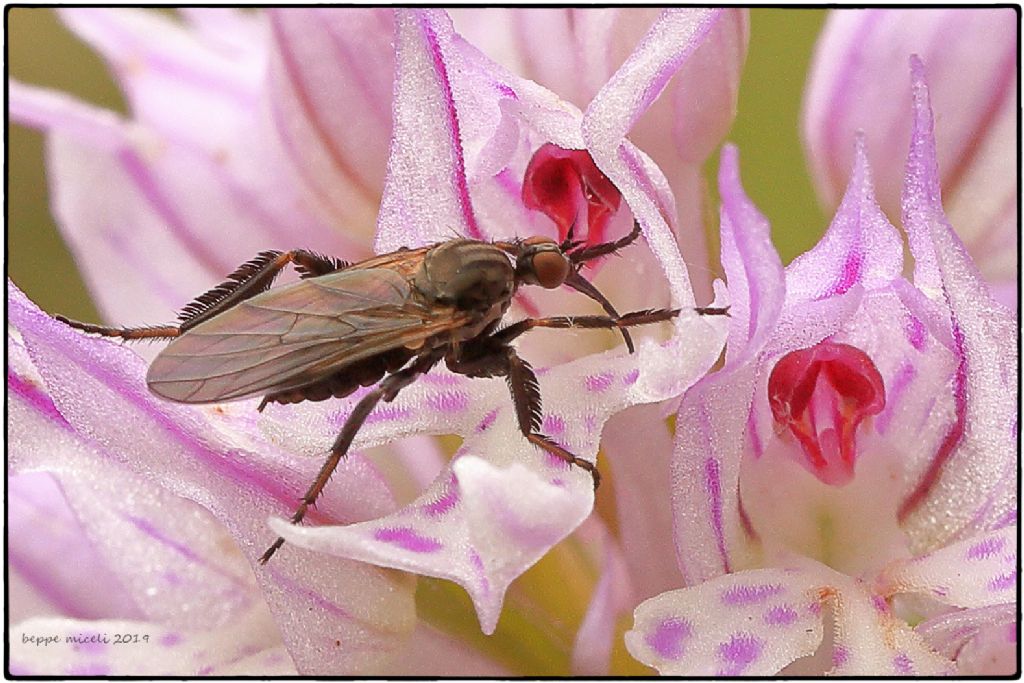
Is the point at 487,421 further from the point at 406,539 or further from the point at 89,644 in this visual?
the point at 89,644

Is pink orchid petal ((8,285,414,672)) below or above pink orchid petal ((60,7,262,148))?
below

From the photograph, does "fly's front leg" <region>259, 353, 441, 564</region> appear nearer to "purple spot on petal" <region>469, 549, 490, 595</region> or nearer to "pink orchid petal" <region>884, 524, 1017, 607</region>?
"purple spot on petal" <region>469, 549, 490, 595</region>

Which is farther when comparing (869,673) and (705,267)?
(705,267)

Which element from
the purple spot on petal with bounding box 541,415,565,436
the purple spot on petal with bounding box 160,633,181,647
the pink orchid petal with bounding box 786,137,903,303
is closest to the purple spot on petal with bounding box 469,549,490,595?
the purple spot on petal with bounding box 541,415,565,436

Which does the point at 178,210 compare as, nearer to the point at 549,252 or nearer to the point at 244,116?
the point at 244,116

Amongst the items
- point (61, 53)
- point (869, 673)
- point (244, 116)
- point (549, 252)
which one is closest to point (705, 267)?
point (549, 252)

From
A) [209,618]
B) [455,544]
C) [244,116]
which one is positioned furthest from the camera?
[244,116]

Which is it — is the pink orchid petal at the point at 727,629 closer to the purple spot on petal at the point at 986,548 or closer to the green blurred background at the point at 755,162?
the purple spot on petal at the point at 986,548

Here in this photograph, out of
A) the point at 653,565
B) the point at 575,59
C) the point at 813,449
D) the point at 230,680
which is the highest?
the point at 575,59
